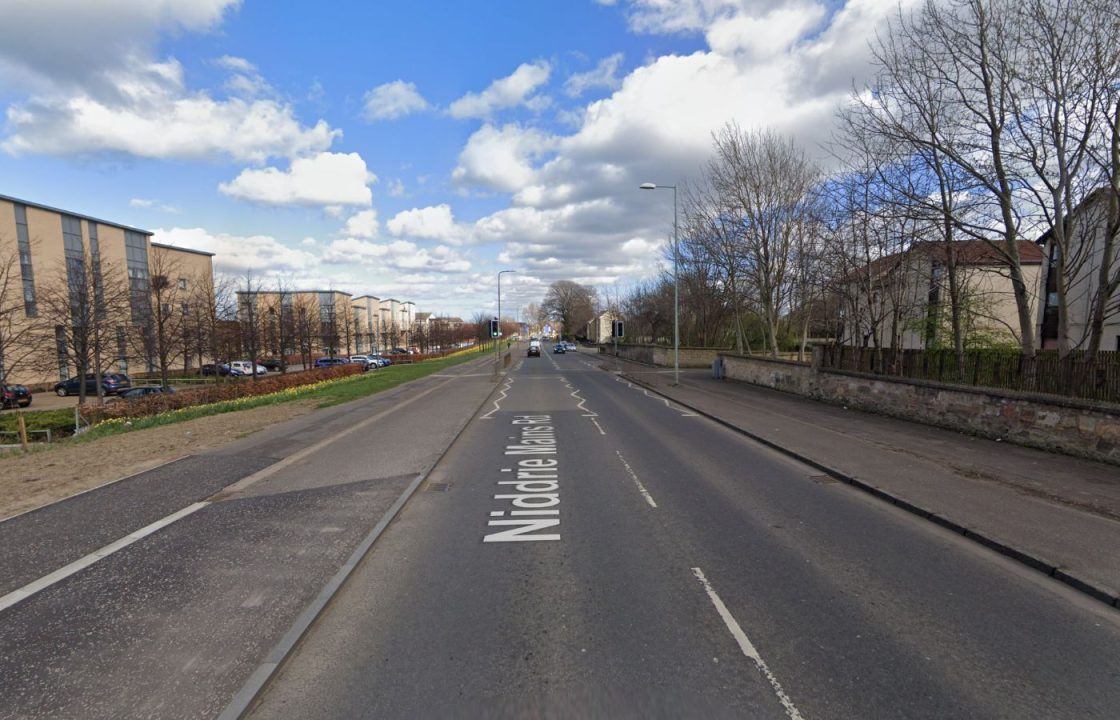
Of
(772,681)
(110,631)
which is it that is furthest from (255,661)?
(772,681)

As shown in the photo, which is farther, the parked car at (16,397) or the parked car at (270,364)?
the parked car at (270,364)

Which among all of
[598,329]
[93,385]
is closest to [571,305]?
[598,329]

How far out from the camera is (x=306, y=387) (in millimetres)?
26828

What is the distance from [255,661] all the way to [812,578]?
432 cm

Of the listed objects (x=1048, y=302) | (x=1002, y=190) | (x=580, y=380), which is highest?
(x=1002, y=190)

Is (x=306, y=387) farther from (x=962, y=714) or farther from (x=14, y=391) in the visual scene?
(x=962, y=714)

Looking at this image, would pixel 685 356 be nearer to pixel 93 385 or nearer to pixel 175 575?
pixel 175 575

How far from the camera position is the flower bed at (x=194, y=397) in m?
17.8

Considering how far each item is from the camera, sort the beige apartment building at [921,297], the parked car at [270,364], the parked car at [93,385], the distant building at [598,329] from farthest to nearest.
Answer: the distant building at [598,329], the parked car at [270,364], the parked car at [93,385], the beige apartment building at [921,297]

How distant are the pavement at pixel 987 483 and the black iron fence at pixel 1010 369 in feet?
4.66

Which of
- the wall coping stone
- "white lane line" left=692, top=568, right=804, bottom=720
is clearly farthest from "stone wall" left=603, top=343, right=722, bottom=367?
"white lane line" left=692, top=568, right=804, bottom=720

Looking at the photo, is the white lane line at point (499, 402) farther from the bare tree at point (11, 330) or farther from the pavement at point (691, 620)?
the bare tree at point (11, 330)

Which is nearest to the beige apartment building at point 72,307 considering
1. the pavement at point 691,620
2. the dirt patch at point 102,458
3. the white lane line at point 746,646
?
the dirt patch at point 102,458

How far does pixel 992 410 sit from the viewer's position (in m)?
11.0
